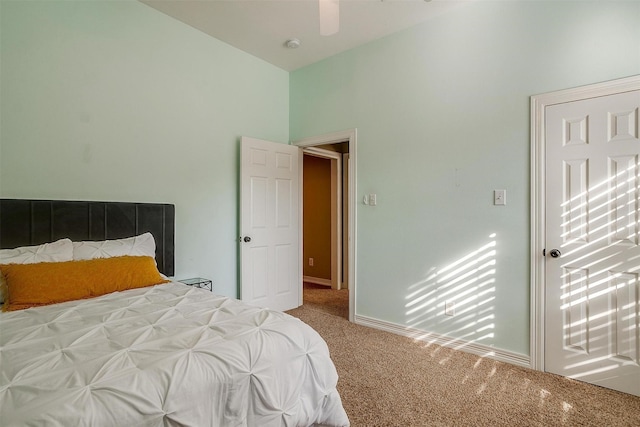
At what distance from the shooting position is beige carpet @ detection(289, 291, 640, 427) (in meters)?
1.79

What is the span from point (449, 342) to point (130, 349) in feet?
8.31

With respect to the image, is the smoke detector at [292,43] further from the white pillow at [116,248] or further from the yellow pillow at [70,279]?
the yellow pillow at [70,279]

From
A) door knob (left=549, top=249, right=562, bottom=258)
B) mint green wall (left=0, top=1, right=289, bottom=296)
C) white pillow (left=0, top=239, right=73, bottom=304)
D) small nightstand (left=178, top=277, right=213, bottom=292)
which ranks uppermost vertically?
mint green wall (left=0, top=1, right=289, bottom=296)

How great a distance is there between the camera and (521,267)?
2441mm

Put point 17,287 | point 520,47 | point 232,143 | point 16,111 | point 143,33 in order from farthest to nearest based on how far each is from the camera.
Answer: point 232,143 < point 143,33 < point 520,47 < point 16,111 < point 17,287

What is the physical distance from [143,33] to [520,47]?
314 cm

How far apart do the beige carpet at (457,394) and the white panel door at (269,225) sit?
1.20 m

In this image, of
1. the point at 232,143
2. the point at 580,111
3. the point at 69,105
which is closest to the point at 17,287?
the point at 69,105

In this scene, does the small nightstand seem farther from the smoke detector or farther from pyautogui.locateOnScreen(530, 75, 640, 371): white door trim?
pyautogui.locateOnScreen(530, 75, 640, 371): white door trim

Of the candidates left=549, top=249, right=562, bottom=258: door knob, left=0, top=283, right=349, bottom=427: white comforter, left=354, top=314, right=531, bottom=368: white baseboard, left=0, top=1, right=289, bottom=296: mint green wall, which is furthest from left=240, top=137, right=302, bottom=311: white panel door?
left=549, top=249, right=562, bottom=258: door knob

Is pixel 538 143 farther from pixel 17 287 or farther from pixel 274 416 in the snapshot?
pixel 17 287

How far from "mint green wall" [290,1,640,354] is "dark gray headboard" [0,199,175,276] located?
1.92 meters

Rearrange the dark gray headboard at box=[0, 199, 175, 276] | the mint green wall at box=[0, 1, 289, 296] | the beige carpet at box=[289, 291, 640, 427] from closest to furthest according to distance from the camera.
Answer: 1. the beige carpet at box=[289, 291, 640, 427]
2. the dark gray headboard at box=[0, 199, 175, 276]
3. the mint green wall at box=[0, 1, 289, 296]

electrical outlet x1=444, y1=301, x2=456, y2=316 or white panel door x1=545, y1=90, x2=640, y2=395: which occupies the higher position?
white panel door x1=545, y1=90, x2=640, y2=395
